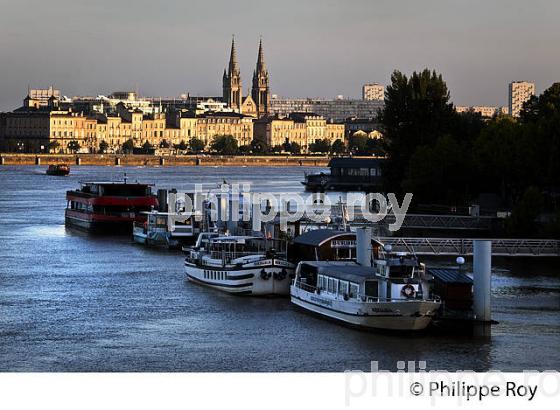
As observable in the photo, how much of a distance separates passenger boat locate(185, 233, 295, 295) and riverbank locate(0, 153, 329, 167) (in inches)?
1756

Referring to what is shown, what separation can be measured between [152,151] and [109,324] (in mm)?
55198

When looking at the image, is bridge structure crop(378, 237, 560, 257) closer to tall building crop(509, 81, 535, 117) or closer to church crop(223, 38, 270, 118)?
tall building crop(509, 81, 535, 117)

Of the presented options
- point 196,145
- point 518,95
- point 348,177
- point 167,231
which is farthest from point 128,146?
point 167,231

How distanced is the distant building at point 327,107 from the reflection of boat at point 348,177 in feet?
172

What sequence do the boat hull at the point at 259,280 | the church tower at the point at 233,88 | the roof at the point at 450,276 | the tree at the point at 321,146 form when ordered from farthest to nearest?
1. the church tower at the point at 233,88
2. the tree at the point at 321,146
3. the boat hull at the point at 259,280
4. the roof at the point at 450,276

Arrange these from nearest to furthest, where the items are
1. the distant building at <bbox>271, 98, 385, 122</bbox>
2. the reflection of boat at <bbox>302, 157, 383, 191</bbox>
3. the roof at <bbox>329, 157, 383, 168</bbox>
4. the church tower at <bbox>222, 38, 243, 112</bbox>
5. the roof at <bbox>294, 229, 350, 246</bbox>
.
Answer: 1. the roof at <bbox>294, 229, 350, 246</bbox>
2. the reflection of boat at <bbox>302, 157, 383, 191</bbox>
3. the roof at <bbox>329, 157, 383, 168</bbox>
4. the church tower at <bbox>222, 38, 243, 112</bbox>
5. the distant building at <bbox>271, 98, 385, 122</bbox>

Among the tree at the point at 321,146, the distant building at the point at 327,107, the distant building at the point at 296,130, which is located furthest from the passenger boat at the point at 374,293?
the distant building at the point at 327,107

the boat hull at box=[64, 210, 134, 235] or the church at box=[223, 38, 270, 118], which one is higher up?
the church at box=[223, 38, 270, 118]

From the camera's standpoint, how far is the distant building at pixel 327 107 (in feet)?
280

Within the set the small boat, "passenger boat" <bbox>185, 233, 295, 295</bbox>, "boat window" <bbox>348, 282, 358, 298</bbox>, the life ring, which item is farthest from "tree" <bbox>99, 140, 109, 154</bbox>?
the life ring

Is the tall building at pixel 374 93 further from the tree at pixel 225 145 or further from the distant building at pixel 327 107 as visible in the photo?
the tree at pixel 225 145

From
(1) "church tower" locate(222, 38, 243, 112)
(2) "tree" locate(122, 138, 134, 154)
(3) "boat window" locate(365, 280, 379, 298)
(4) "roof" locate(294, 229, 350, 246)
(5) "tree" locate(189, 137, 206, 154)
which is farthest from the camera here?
(1) "church tower" locate(222, 38, 243, 112)

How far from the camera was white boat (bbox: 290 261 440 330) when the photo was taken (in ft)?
25.8
